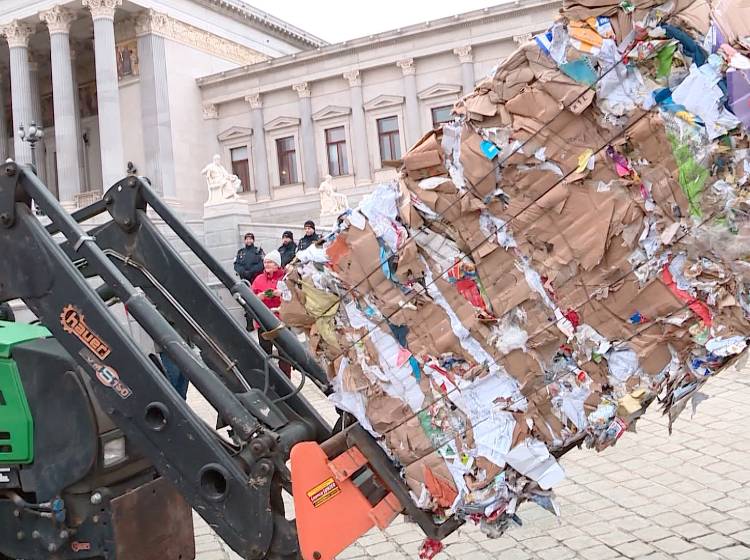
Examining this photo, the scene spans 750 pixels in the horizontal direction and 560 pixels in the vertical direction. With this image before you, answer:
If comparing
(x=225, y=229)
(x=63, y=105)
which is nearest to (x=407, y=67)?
(x=63, y=105)

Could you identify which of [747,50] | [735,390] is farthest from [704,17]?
[735,390]

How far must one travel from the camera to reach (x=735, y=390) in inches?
312

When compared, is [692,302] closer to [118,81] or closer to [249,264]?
[249,264]

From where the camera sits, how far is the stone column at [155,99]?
36.8 m

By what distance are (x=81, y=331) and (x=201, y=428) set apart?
2.14 feet

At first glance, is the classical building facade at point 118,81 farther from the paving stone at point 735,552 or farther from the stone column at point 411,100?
the paving stone at point 735,552

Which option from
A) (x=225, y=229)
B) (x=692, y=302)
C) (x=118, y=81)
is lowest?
(x=692, y=302)

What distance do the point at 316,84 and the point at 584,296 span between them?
128 ft

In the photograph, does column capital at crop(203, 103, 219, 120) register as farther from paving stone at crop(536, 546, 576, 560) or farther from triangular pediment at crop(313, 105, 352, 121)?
paving stone at crop(536, 546, 576, 560)

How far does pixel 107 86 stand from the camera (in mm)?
34719

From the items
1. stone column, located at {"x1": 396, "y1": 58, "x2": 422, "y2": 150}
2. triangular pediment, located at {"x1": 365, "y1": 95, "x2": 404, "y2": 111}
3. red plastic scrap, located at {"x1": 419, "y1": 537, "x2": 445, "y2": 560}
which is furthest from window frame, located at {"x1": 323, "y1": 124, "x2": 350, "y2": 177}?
red plastic scrap, located at {"x1": 419, "y1": 537, "x2": 445, "y2": 560}

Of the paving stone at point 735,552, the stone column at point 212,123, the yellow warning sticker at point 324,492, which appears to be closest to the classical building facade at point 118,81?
the stone column at point 212,123

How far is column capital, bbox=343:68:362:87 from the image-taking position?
38.3m

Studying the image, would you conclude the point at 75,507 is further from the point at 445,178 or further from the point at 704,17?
the point at 704,17
